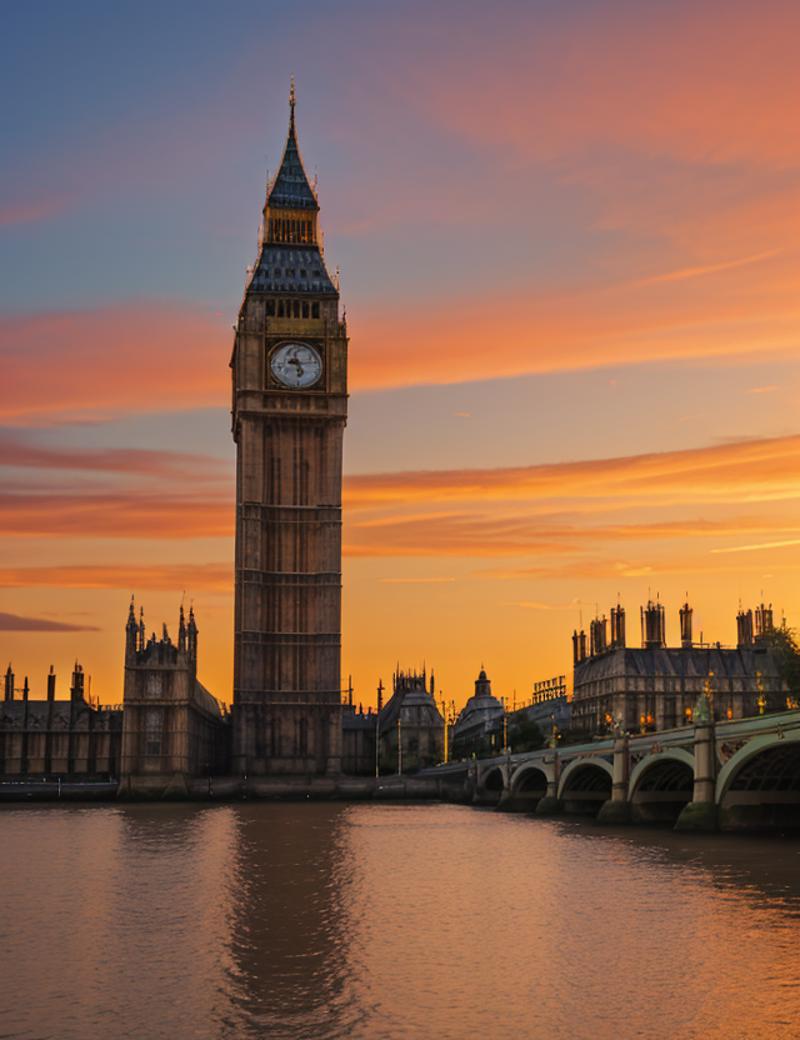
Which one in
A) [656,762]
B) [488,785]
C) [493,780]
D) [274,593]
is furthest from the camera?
[274,593]

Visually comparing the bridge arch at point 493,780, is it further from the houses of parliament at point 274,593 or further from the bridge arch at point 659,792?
the bridge arch at point 659,792

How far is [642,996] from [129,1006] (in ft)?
33.7

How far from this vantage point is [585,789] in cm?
9612

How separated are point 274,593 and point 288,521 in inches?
296

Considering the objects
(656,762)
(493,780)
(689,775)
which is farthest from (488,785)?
(656,762)

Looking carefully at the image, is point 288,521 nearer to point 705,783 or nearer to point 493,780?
point 493,780

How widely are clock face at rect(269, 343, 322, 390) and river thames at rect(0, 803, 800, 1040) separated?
8734cm

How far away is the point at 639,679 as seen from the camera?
540ft

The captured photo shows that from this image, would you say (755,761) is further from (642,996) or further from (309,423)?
(309,423)

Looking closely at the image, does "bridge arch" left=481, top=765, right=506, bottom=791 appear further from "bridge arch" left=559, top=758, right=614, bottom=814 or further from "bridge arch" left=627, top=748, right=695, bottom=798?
"bridge arch" left=627, top=748, right=695, bottom=798

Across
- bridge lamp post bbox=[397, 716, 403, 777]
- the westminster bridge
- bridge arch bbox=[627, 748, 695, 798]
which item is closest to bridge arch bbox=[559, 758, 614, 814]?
the westminster bridge

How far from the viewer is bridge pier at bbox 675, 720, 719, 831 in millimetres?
63094

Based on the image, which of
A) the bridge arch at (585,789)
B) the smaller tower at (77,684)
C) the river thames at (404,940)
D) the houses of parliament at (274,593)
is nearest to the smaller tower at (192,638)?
the houses of parliament at (274,593)

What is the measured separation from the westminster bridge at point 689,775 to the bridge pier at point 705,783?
1.8 inches
